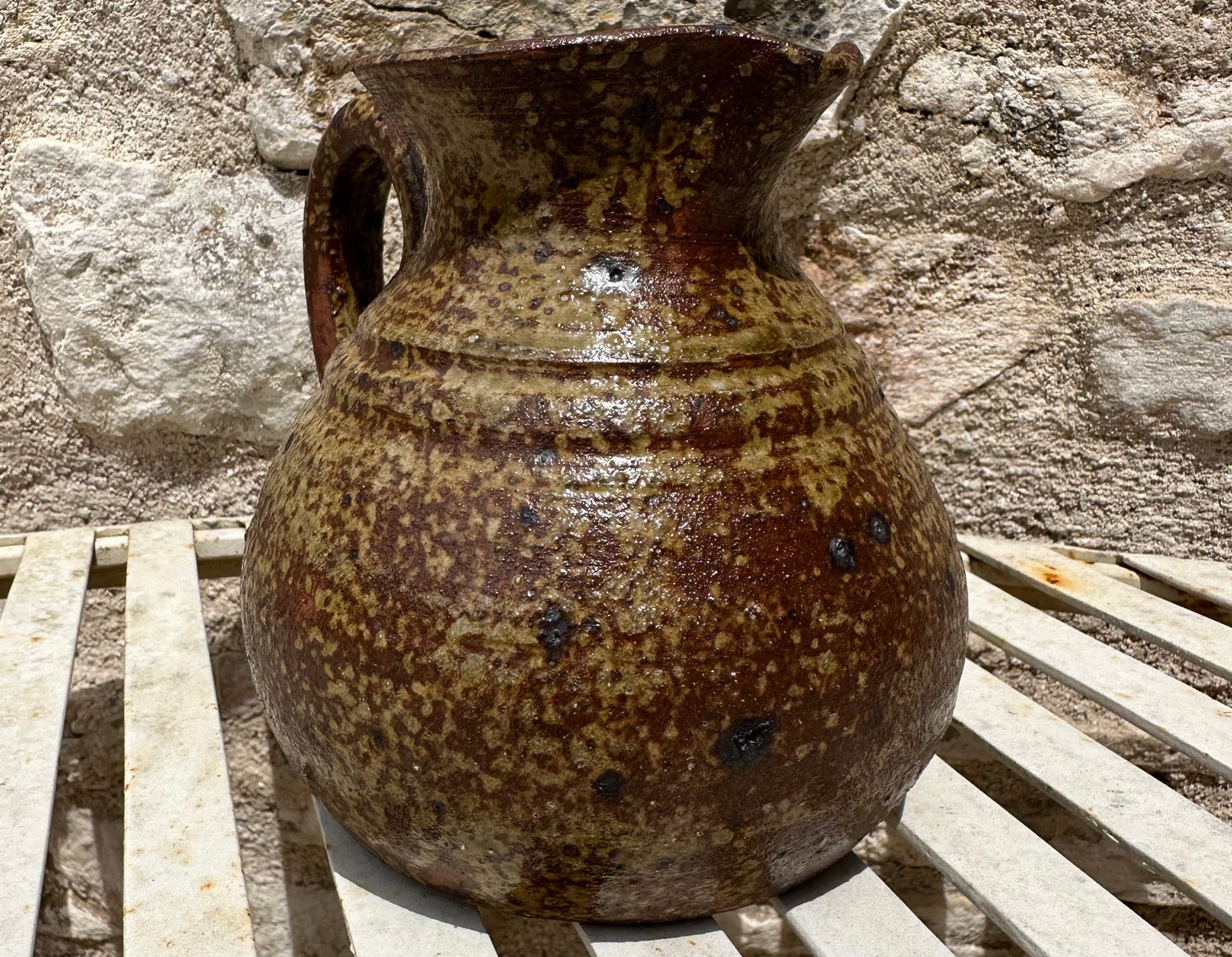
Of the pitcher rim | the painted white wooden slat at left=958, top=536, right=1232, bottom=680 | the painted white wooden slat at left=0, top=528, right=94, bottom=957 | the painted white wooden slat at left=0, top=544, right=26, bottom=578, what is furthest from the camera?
the painted white wooden slat at left=0, top=544, right=26, bottom=578

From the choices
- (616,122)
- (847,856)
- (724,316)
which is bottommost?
(847,856)

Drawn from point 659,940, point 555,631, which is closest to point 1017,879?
point 659,940

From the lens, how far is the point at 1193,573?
1179 millimetres

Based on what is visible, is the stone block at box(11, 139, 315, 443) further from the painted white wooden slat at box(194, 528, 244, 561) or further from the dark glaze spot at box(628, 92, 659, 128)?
the dark glaze spot at box(628, 92, 659, 128)

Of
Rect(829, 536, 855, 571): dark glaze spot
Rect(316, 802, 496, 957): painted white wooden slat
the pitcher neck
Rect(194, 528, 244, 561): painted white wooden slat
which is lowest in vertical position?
Rect(316, 802, 496, 957): painted white wooden slat

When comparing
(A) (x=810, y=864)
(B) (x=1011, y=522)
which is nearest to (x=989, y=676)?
(B) (x=1011, y=522)

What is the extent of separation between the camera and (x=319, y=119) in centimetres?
113

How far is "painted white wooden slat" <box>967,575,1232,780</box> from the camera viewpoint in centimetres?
90

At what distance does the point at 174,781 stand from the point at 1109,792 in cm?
71

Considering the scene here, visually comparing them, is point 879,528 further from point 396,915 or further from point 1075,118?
point 1075,118

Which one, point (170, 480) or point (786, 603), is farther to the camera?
point (170, 480)

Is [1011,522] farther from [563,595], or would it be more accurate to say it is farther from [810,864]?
[563,595]

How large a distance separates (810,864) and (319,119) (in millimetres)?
864

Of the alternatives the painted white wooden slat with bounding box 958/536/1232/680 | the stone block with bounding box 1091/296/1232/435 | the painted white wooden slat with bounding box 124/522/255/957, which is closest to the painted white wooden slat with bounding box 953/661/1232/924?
the painted white wooden slat with bounding box 958/536/1232/680
